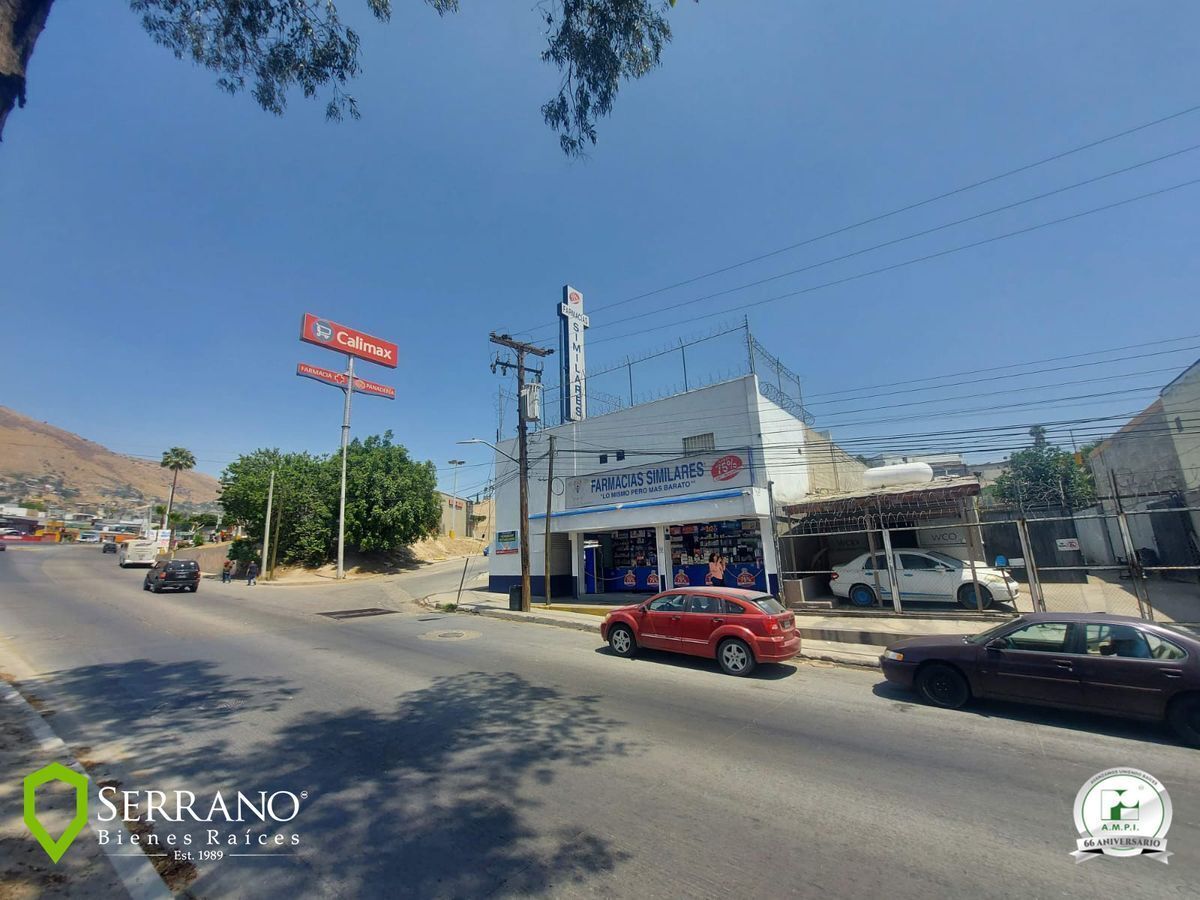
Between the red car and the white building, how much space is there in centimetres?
673

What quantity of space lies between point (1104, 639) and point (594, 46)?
1039 cm

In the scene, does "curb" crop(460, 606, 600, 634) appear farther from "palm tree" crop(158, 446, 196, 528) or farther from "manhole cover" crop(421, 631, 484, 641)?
"palm tree" crop(158, 446, 196, 528)

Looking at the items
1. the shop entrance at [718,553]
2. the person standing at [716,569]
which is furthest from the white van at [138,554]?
the person standing at [716,569]

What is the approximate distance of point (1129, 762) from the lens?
5586 mm

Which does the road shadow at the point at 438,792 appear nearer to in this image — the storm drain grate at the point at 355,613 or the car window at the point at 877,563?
the storm drain grate at the point at 355,613

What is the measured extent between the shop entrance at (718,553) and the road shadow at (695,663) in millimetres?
6802

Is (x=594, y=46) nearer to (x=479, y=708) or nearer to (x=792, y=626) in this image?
(x=479, y=708)

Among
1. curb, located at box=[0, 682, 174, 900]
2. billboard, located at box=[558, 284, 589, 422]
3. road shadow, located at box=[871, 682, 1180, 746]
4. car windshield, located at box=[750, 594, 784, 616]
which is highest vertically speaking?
billboard, located at box=[558, 284, 589, 422]

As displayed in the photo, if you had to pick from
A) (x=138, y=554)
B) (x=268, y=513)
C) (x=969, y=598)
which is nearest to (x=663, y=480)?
(x=969, y=598)

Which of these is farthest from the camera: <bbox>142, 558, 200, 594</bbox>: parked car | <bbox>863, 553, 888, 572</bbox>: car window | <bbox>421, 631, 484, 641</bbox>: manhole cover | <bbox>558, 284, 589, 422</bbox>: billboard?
<bbox>142, 558, 200, 594</bbox>: parked car

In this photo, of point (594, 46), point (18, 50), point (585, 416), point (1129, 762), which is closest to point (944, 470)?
point (585, 416)

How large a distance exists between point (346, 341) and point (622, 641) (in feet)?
132

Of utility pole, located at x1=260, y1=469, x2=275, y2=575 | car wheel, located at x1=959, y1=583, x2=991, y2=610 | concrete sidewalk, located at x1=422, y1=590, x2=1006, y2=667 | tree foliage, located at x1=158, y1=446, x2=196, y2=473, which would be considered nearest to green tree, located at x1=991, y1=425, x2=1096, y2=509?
car wheel, located at x1=959, y1=583, x2=991, y2=610

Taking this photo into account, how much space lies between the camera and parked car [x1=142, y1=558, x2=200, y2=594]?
80.0 ft
